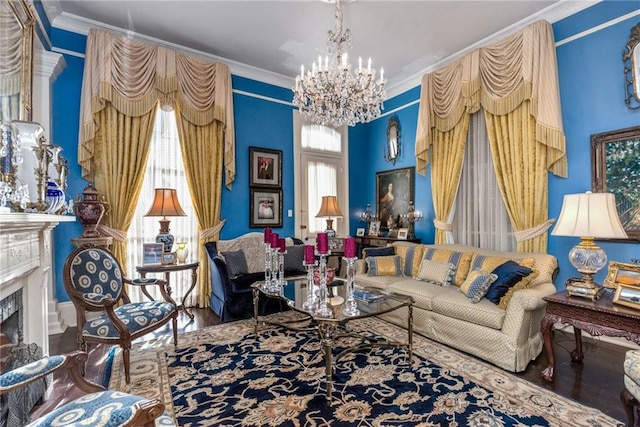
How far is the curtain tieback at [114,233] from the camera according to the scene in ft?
12.5

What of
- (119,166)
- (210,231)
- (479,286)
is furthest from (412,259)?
(119,166)

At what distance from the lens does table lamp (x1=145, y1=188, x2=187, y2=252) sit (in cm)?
378

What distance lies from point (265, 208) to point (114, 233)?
2126 mm

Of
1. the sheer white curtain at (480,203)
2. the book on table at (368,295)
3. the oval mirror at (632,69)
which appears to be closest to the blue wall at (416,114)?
the oval mirror at (632,69)

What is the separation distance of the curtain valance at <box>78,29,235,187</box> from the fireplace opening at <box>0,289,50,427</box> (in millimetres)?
2259

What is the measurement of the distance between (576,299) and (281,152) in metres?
4.29

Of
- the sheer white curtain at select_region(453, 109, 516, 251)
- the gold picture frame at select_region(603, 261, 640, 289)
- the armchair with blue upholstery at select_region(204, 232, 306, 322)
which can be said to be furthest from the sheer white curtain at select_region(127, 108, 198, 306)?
the gold picture frame at select_region(603, 261, 640, 289)

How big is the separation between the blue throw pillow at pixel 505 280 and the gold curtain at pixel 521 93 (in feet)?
3.29

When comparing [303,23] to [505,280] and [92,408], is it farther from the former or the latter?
[92,408]

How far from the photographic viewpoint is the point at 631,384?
1.73m

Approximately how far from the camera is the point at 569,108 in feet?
11.3

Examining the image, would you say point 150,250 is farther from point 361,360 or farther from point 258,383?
point 361,360

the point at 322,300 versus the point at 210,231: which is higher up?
the point at 210,231

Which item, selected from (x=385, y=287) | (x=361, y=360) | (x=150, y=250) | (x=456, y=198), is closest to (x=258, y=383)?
(x=361, y=360)
